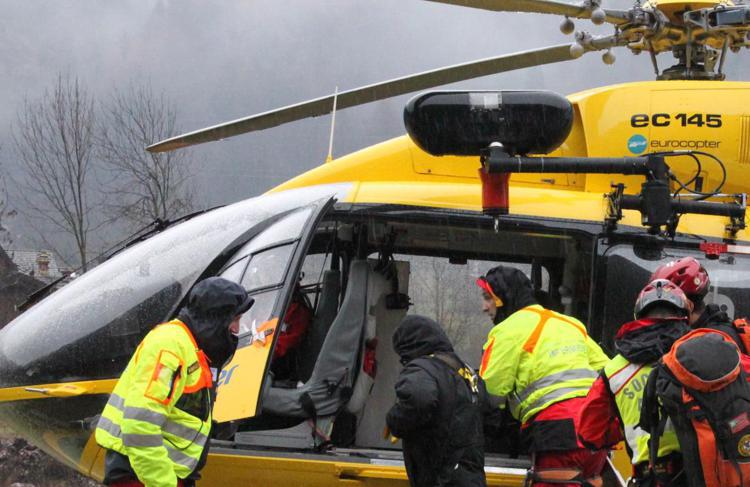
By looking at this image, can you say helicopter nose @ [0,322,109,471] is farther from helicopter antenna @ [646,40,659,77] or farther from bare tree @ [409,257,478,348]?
helicopter antenna @ [646,40,659,77]

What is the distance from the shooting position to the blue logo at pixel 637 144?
5.38m

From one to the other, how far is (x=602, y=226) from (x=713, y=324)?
55.3 inches

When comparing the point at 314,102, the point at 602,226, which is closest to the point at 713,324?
the point at 602,226

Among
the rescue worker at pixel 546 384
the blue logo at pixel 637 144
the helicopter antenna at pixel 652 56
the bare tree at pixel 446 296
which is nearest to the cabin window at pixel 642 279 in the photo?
the rescue worker at pixel 546 384

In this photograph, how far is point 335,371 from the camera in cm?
525

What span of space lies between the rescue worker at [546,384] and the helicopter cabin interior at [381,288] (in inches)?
11.9

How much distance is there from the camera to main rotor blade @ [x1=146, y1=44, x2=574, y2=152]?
5.84 metres

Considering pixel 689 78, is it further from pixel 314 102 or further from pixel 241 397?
pixel 241 397

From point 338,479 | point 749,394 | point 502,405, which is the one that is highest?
point 749,394

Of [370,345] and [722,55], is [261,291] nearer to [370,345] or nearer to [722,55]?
[370,345]

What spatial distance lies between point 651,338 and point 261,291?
1.98 m

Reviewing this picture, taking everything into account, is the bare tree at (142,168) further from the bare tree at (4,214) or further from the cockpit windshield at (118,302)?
the cockpit windshield at (118,302)

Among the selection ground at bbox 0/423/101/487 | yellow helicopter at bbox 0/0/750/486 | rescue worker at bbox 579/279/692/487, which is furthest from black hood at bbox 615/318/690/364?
ground at bbox 0/423/101/487

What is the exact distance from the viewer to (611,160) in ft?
14.3
